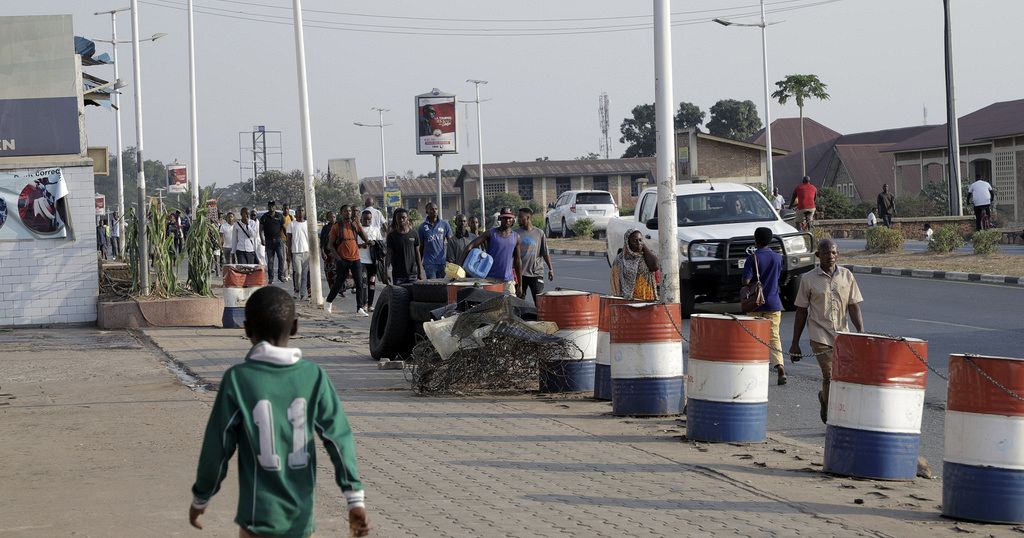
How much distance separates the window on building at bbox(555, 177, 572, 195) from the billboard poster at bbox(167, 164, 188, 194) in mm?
38147

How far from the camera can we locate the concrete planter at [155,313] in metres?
18.8

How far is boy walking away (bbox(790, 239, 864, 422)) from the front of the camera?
9695mm

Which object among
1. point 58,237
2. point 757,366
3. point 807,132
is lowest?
point 757,366

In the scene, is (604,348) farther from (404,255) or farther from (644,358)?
(404,255)

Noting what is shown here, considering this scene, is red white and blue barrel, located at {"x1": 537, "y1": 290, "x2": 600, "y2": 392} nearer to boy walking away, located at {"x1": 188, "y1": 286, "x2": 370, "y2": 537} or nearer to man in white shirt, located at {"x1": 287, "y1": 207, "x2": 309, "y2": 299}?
boy walking away, located at {"x1": 188, "y1": 286, "x2": 370, "y2": 537}

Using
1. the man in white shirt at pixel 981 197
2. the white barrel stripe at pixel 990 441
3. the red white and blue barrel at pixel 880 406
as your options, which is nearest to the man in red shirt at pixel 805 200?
the man in white shirt at pixel 981 197

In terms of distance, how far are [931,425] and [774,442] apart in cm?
162

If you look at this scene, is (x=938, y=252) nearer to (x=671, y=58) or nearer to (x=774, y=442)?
(x=671, y=58)

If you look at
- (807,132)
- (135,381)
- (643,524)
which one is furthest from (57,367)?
(807,132)

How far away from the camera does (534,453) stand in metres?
8.77

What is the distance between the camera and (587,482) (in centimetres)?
777

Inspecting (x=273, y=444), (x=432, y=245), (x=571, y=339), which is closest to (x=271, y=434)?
(x=273, y=444)

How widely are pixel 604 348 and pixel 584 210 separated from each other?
125ft

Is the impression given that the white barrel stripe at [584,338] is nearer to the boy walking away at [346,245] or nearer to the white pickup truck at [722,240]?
the white pickup truck at [722,240]
